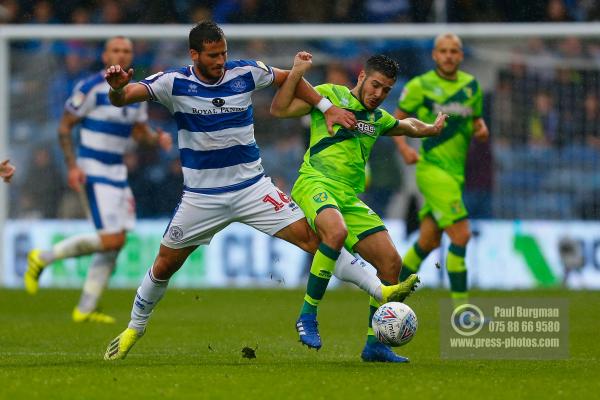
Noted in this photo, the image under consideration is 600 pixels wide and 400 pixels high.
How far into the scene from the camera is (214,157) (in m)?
9.09

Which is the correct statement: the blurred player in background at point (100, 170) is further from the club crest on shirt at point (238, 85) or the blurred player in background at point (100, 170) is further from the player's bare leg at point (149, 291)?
the club crest on shirt at point (238, 85)

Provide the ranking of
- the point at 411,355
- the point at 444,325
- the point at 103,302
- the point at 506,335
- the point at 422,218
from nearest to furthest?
the point at 411,355 < the point at 506,335 < the point at 444,325 < the point at 422,218 < the point at 103,302

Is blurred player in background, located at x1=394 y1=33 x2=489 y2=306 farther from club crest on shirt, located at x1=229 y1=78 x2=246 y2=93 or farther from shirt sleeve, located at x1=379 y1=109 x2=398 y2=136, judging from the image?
club crest on shirt, located at x1=229 y1=78 x2=246 y2=93

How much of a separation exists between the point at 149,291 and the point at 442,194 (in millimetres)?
4235

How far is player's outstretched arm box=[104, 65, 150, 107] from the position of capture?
840 centimetres

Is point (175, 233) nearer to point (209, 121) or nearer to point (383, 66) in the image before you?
point (209, 121)

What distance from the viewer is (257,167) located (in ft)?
30.7

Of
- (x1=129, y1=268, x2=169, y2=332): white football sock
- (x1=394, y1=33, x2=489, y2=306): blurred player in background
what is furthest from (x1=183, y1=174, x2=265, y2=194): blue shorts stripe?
(x1=394, y1=33, x2=489, y2=306): blurred player in background

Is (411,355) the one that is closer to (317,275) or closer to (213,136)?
(317,275)

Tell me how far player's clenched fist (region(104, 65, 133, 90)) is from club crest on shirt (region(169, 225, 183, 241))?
3.84 feet

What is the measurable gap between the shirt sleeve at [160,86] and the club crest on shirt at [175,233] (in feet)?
2.98

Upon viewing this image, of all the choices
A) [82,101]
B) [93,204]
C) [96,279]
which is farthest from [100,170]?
[96,279]

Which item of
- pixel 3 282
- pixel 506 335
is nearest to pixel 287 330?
pixel 506 335

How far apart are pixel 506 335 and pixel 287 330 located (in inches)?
90.4
